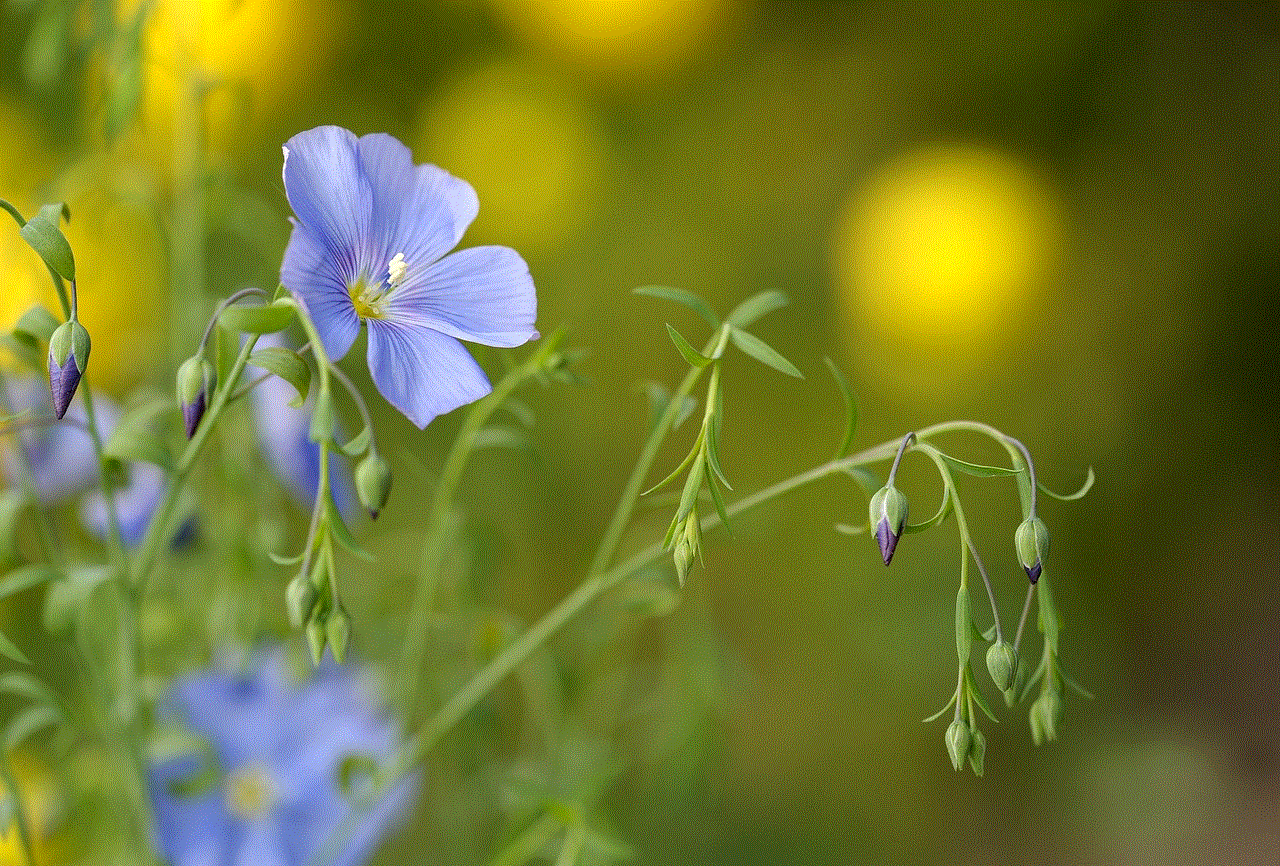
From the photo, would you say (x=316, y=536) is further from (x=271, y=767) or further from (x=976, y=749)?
(x=271, y=767)

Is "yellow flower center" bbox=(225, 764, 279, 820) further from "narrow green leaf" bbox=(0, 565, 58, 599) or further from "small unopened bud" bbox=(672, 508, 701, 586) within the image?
"small unopened bud" bbox=(672, 508, 701, 586)

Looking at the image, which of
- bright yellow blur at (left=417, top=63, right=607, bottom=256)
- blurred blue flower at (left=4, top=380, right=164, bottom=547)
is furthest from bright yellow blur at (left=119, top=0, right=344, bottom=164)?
blurred blue flower at (left=4, top=380, right=164, bottom=547)

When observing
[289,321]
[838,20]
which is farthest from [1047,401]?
[289,321]

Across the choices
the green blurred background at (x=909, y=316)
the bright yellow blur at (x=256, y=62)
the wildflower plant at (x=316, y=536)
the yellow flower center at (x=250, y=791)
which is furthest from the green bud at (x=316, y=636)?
the green blurred background at (x=909, y=316)

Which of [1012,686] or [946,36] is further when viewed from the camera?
[946,36]

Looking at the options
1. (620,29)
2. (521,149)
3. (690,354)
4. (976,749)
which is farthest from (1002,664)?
(620,29)

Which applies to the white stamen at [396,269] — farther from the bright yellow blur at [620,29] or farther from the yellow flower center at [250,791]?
the bright yellow blur at [620,29]

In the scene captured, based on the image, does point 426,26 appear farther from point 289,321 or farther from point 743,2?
point 289,321
